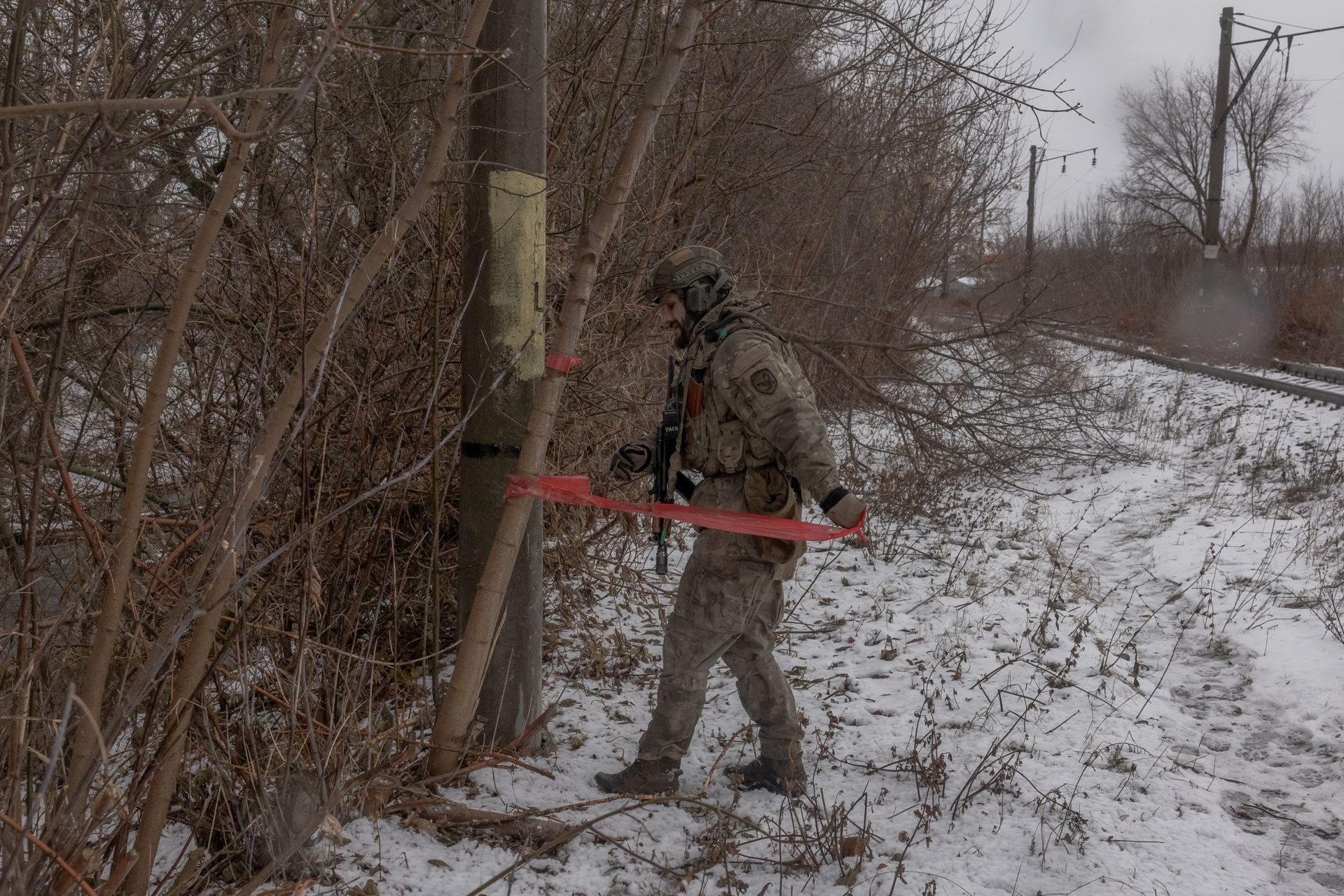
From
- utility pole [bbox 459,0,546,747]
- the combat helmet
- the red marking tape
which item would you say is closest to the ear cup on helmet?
the combat helmet

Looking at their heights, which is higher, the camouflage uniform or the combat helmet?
the combat helmet

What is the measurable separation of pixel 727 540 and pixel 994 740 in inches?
61.6

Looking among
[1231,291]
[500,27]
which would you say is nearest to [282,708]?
[500,27]

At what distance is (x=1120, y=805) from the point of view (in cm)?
377

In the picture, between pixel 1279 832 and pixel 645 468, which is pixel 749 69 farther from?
pixel 1279 832

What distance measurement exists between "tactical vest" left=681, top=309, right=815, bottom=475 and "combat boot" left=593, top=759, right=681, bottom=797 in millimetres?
1153

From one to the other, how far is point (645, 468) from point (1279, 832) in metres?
2.73

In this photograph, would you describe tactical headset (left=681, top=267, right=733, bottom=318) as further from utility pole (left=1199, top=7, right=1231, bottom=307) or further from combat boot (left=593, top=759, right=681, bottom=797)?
utility pole (left=1199, top=7, right=1231, bottom=307)

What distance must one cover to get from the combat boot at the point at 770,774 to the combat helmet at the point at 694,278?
5.82 feet

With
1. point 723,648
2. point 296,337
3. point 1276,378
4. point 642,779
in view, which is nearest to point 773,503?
point 723,648

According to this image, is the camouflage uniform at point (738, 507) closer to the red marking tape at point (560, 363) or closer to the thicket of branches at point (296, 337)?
the red marking tape at point (560, 363)

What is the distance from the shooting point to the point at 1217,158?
20.0 meters

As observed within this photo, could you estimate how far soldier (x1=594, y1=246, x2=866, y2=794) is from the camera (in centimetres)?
370

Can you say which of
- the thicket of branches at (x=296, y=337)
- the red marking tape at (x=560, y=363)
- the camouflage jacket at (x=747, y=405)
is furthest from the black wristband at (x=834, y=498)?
the thicket of branches at (x=296, y=337)
